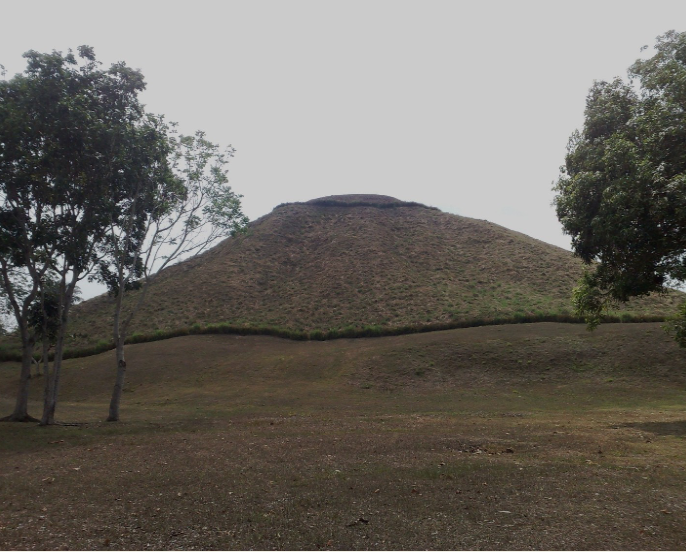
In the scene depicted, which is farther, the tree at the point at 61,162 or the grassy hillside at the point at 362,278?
the grassy hillside at the point at 362,278

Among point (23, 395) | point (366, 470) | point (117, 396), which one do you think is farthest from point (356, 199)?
point (366, 470)

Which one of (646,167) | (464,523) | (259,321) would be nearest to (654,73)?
(646,167)

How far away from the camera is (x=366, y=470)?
11.3 m

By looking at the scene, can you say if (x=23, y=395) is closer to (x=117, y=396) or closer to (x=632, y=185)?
(x=117, y=396)

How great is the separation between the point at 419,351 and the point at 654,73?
1152 inches

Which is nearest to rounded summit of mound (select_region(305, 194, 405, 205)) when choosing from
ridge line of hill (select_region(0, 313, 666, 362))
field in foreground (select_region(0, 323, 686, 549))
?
ridge line of hill (select_region(0, 313, 666, 362))

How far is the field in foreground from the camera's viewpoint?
23.4ft

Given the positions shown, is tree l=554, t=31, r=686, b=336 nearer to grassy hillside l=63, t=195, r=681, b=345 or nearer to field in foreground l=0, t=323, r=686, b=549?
field in foreground l=0, t=323, r=686, b=549

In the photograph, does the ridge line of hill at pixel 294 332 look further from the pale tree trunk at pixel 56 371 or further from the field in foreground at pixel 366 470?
the pale tree trunk at pixel 56 371

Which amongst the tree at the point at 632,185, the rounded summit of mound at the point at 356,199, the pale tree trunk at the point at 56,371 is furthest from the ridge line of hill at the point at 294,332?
the rounded summit of mound at the point at 356,199

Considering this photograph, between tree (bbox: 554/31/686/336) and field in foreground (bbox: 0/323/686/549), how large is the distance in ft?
21.5

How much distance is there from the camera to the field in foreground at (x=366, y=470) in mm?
7133

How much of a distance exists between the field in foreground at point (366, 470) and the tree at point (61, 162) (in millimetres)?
7852

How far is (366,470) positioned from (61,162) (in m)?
19.2
